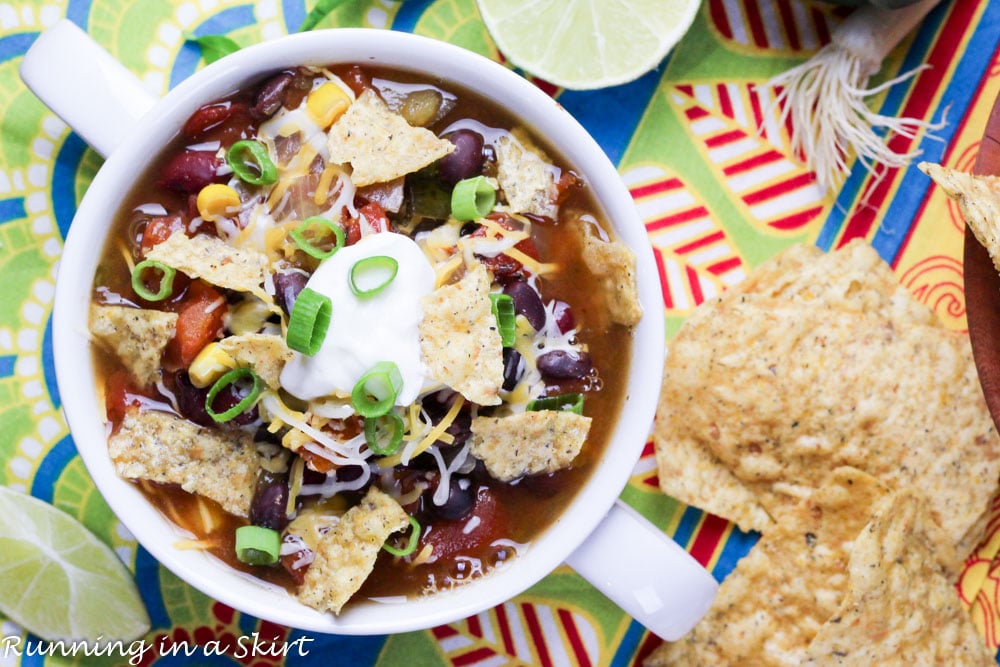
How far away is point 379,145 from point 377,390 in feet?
1.55

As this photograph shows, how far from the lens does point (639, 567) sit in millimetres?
2002

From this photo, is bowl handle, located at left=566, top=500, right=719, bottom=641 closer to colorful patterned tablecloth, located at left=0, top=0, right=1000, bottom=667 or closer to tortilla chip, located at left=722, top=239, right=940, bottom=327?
colorful patterned tablecloth, located at left=0, top=0, right=1000, bottom=667

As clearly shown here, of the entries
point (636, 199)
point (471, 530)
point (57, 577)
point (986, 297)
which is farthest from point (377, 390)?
point (986, 297)

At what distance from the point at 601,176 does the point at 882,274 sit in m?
0.97

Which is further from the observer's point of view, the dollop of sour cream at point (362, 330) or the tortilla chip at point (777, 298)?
the tortilla chip at point (777, 298)

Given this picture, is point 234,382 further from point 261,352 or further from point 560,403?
point 560,403

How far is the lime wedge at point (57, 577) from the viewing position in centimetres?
240

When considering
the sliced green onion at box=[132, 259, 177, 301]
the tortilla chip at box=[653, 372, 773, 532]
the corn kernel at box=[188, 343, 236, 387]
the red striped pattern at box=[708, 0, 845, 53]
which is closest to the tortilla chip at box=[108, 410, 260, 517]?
the corn kernel at box=[188, 343, 236, 387]

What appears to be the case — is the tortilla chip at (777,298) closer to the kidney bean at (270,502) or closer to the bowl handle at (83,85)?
the kidney bean at (270,502)

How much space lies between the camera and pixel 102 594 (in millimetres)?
2439

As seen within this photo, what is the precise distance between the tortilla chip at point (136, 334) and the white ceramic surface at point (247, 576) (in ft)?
0.12

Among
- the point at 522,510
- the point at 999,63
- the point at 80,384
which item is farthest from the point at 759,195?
the point at 80,384

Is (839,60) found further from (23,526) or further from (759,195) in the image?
(23,526)

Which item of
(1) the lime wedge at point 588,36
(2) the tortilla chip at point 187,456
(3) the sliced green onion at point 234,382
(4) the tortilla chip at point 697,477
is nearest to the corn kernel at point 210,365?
(3) the sliced green onion at point 234,382
